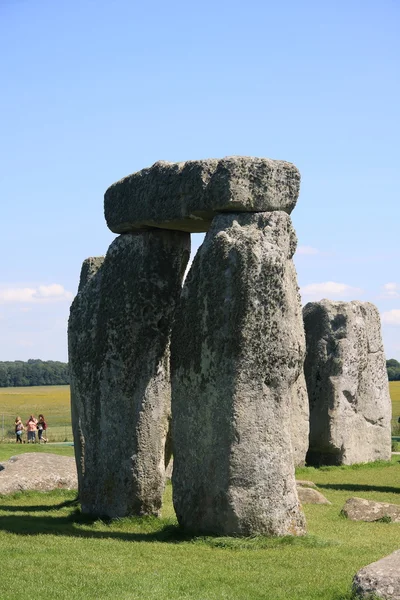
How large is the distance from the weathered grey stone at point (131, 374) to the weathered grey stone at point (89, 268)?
143 centimetres

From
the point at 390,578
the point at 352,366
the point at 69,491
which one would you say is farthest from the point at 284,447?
the point at 352,366

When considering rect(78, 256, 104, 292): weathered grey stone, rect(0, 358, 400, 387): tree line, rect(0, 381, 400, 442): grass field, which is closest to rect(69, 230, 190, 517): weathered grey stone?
rect(78, 256, 104, 292): weathered grey stone

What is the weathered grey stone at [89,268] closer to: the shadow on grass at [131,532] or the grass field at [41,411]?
the shadow on grass at [131,532]

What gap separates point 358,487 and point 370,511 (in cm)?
600

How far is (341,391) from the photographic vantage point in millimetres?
29000

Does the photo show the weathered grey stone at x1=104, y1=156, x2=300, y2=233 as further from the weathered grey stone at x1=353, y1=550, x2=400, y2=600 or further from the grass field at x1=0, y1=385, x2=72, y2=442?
the grass field at x1=0, y1=385, x2=72, y2=442

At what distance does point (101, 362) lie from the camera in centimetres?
1647

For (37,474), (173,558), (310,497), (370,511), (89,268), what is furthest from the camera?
(37,474)

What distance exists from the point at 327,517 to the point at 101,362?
14.7ft

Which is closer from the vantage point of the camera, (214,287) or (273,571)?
(273,571)

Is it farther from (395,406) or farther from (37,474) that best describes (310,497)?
(395,406)

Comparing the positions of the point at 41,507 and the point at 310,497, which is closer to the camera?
the point at 41,507

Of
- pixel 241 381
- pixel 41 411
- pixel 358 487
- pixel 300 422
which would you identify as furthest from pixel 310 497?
pixel 41 411

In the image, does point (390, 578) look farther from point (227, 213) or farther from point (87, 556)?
point (227, 213)
